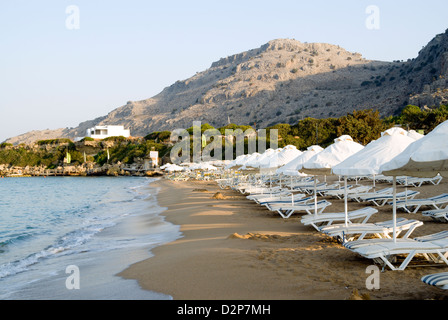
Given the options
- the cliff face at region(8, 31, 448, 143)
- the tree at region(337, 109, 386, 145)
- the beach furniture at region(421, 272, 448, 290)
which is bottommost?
the beach furniture at region(421, 272, 448, 290)

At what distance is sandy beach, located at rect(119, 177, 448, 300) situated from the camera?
17.0 feet

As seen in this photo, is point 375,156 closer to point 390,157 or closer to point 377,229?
point 390,157

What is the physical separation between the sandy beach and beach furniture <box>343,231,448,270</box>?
0.19 metres

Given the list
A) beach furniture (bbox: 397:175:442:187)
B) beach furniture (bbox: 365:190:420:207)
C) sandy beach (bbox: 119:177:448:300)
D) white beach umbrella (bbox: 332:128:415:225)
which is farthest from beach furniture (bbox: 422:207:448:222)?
beach furniture (bbox: 397:175:442:187)

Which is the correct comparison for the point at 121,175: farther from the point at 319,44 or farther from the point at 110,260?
the point at 319,44

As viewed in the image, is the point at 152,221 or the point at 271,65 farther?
the point at 271,65

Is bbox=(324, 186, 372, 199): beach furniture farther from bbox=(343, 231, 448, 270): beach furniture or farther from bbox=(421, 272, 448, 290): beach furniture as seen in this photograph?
bbox=(421, 272, 448, 290): beach furniture

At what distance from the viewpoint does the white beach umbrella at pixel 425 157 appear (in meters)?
4.80

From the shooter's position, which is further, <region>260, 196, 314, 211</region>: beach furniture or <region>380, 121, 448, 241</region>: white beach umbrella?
<region>260, 196, 314, 211</region>: beach furniture

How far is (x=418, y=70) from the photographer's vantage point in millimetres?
80312

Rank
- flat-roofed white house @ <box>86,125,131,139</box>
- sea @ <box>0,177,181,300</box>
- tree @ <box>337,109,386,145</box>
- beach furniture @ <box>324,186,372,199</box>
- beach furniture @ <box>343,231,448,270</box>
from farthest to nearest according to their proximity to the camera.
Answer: flat-roofed white house @ <box>86,125,131,139</box>
tree @ <box>337,109,386,145</box>
beach furniture @ <box>324,186,372,199</box>
sea @ <box>0,177,181,300</box>
beach furniture @ <box>343,231,448,270</box>
